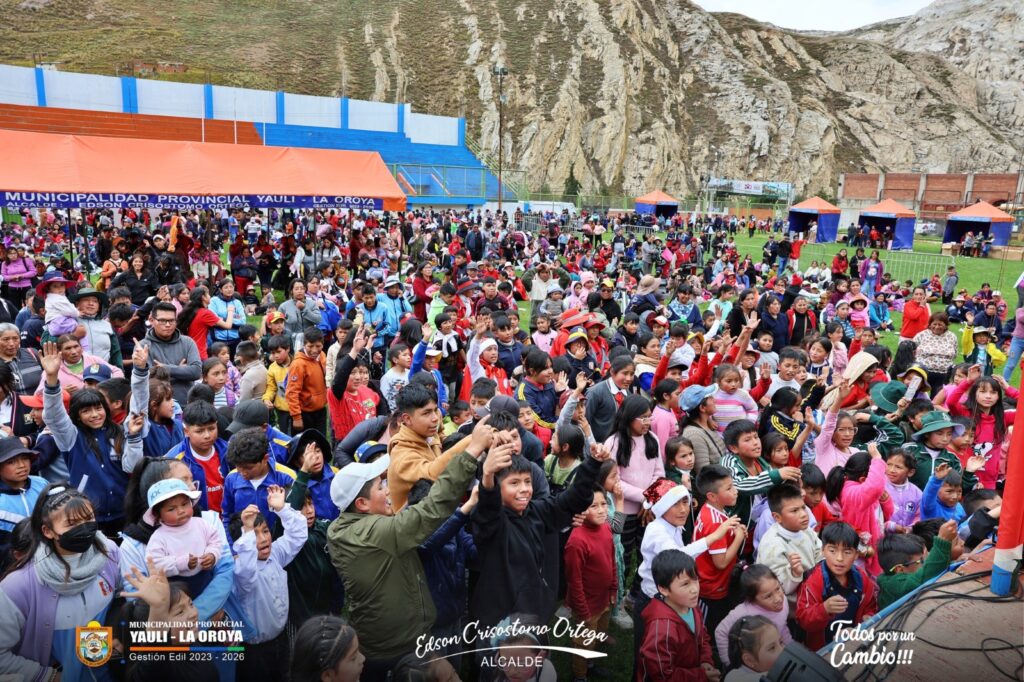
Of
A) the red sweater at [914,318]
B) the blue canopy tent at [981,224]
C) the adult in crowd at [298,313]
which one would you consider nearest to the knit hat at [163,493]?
the adult in crowd at [298,313]

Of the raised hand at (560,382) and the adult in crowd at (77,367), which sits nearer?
the raised hand at (560,382)

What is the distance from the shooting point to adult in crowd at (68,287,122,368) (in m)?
6.33

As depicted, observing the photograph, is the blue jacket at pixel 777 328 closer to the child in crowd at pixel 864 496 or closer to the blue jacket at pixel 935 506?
the child in crowd at pixel 864 496

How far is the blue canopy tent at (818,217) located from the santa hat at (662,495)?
93.5 feet

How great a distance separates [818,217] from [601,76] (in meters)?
45.0

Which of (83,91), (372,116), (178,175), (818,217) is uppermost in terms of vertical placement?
(83,91)

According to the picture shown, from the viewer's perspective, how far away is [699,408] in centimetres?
504

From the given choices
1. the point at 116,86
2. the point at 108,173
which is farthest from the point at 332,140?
the point at 108,173

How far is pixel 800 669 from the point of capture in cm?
212

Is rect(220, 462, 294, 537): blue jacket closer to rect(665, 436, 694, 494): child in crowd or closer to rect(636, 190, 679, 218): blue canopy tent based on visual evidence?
rect(665, 436, 694, 494): child in crowd

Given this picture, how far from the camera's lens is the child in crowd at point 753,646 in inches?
118

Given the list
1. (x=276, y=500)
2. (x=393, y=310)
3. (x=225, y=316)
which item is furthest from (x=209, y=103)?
(x=276, y=500)

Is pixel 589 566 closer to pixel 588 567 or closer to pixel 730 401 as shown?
pixel 588 567

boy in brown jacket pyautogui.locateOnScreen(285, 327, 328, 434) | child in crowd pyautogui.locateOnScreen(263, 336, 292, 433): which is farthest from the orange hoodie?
child in crowd pyautogui.locateOnScreen(263, 336, 292, 433)
